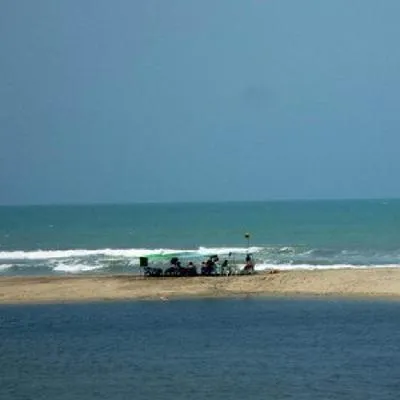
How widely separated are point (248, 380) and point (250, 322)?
284 inches

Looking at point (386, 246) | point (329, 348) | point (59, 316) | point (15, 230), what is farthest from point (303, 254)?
point (15, 230)

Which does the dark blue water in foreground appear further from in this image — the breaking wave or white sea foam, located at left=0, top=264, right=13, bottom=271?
white sea foam, located at left=0, top=264, right=13, bottom=271

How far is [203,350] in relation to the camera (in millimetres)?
24078

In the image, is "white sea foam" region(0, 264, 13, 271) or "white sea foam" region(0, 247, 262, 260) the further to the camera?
"white sea foam" region(0, 247, 262, 260)

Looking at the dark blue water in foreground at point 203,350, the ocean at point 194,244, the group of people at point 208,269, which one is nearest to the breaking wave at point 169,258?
the ocean at point 194,244

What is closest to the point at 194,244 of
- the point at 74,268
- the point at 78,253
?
the point at 78,253

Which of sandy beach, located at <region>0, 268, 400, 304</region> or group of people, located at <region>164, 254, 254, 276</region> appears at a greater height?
group of people, located at <region>164, 254, 254, 276</region>

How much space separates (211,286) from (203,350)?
11.7 m

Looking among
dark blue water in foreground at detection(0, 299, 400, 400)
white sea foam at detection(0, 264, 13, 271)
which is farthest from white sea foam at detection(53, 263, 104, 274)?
dark blue water in foreground at detection(0, 299, 400, 400)

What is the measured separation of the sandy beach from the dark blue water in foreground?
5.41ft

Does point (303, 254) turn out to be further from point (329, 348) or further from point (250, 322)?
point (329, 348)

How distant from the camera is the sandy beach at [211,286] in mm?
33938

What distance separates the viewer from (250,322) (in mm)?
27922

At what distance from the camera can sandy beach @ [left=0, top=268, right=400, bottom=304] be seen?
33938mm
